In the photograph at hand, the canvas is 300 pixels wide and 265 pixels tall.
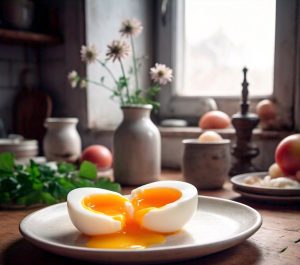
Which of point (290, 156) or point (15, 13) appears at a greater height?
point (15, 13)

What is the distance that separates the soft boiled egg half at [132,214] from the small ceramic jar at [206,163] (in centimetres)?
37

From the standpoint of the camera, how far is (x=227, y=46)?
1.49 metres

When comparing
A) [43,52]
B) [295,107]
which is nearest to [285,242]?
[295,107]

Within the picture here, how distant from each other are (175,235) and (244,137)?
613 millimetres

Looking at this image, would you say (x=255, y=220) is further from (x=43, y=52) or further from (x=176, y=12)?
(x=43, y=52)

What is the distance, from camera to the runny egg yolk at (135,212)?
51cm

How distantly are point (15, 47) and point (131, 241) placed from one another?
130 centimetres

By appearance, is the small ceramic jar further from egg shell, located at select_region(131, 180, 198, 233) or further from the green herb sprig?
egg shell, located at select_region(131, 180, 198, 233)

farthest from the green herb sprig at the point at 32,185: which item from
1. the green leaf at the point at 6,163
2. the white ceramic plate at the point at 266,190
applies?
the white ceramic plate at the point at 266,190

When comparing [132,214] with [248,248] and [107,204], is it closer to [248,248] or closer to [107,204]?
[107,204]

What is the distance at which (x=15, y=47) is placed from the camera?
1.62 m

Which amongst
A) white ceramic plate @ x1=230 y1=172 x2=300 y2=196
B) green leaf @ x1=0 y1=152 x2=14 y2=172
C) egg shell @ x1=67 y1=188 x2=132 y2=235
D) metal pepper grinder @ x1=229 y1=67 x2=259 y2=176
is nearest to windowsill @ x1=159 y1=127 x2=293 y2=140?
metal pepper grinder @ x1=229 y1=67 x2=259 y2=176

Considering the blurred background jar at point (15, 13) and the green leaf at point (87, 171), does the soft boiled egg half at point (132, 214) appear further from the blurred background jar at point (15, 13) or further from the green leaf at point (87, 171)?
the blurred background jar at point (15, 13)

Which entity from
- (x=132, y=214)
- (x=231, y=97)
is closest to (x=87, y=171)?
(x=132, y=214)
